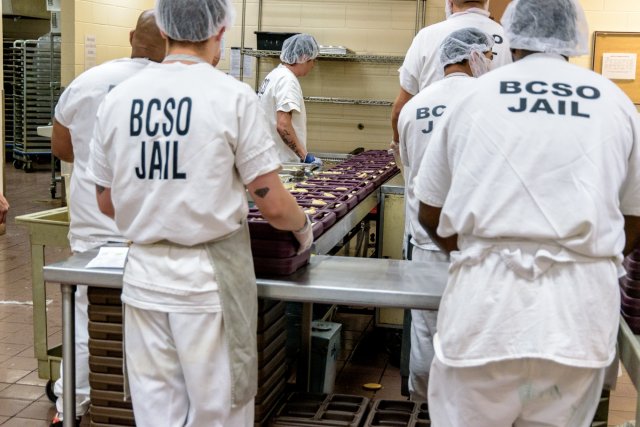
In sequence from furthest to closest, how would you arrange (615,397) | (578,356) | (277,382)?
(615,397)
(277,382)
(578,356)

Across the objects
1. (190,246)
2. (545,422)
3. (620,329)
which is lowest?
(545,422)

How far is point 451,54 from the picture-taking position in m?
2.96

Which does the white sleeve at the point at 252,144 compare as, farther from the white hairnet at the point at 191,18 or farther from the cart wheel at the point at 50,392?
the cart wheel at the point at 50,392

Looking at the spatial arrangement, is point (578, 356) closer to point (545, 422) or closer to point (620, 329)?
point (545, 422)

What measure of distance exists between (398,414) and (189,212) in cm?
119

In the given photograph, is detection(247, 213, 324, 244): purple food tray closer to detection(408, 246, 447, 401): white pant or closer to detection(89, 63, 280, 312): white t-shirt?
detection(89, 63, 280, 312): white t-shirt

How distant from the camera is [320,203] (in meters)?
3.14

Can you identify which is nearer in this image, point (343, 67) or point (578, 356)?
point (578, 356)

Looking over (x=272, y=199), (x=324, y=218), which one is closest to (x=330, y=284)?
(x=272, y=199)

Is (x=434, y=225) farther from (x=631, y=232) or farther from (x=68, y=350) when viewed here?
(x=68, y=350)

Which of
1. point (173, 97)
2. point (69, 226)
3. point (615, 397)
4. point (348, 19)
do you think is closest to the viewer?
point (173, 97)

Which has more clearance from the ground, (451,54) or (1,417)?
(451,54)

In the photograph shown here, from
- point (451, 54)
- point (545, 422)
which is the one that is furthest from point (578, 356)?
point (451, 54)

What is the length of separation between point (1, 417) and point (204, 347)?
1.84 metres
